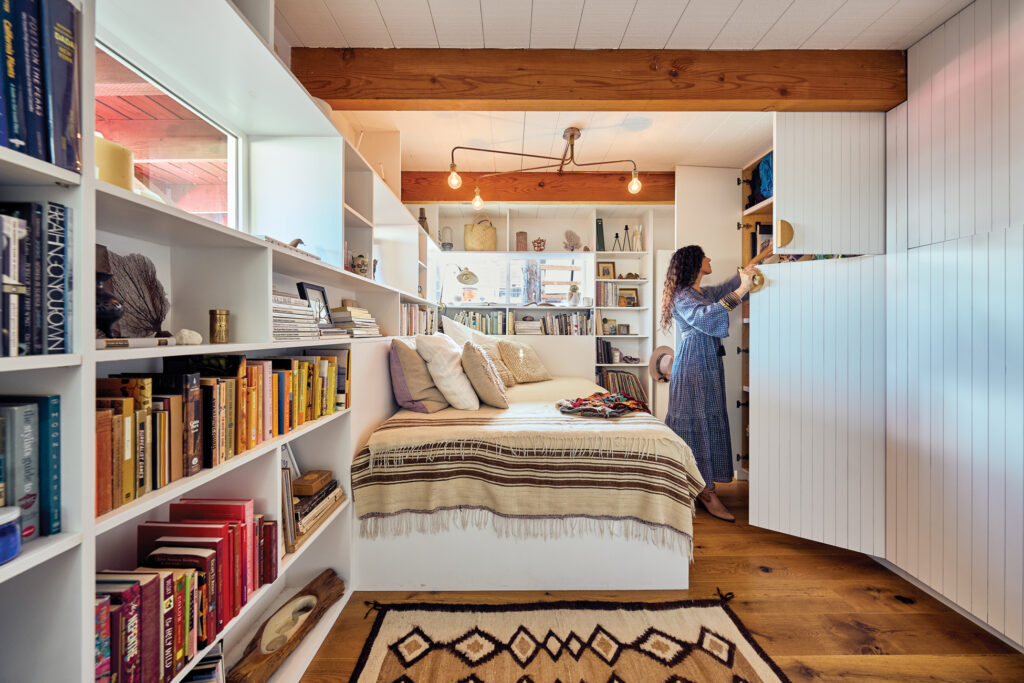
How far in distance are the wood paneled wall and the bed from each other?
970 millimetres

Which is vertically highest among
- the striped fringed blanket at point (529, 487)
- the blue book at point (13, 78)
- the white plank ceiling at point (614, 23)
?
the white plank ceiling at point (614, 23)

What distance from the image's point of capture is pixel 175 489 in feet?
2.83

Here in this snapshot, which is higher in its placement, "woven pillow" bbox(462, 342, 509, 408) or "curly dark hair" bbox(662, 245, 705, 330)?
"curly dark hair" bbox(662, 245, 705, 330)

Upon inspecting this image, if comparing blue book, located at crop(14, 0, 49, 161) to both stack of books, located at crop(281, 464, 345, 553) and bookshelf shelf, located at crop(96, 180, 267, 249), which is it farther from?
stack of books, located at crop(281, 464, 345, 553)

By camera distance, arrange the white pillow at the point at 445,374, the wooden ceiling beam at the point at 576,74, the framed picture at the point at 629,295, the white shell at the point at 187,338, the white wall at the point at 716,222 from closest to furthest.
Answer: the white shell at the point at 187,338
the wooden ceiling beam at the point at 576,74
the white pillow at the point at 445,374
the white wall at the point at 716,222
the framed picture at the point at 629,295

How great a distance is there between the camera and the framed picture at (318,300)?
1.61 metres

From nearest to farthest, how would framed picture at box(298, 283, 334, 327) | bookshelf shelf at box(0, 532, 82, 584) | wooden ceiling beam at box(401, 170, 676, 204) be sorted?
1. bookshelf shelf at box(0, 532, 82, 584)
2. framed picture at box(298, 283, 334, 327)
3. wooden ceiling beam at box(401, 170, 676, 204)

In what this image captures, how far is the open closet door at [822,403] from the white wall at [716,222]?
0.88m

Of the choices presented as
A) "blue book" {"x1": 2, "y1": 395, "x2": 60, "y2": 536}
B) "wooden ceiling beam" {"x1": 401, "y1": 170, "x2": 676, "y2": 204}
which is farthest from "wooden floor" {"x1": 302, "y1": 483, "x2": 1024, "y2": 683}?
"wooden ceiling beam" {"x1": 401, "y1": 170, "x2": 676, "y2": 204}

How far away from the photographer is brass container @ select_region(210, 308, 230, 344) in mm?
1056

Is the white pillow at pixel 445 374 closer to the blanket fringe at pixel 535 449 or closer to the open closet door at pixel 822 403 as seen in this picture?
the blanket fringe at pixel 535 449

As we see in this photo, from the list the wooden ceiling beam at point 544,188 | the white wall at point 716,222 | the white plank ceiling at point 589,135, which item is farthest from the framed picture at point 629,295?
the white plank ceiling at point 589,135

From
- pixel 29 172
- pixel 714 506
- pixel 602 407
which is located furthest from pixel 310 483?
pixel 714 506

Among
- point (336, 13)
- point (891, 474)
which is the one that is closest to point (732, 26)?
point (336, 13)
